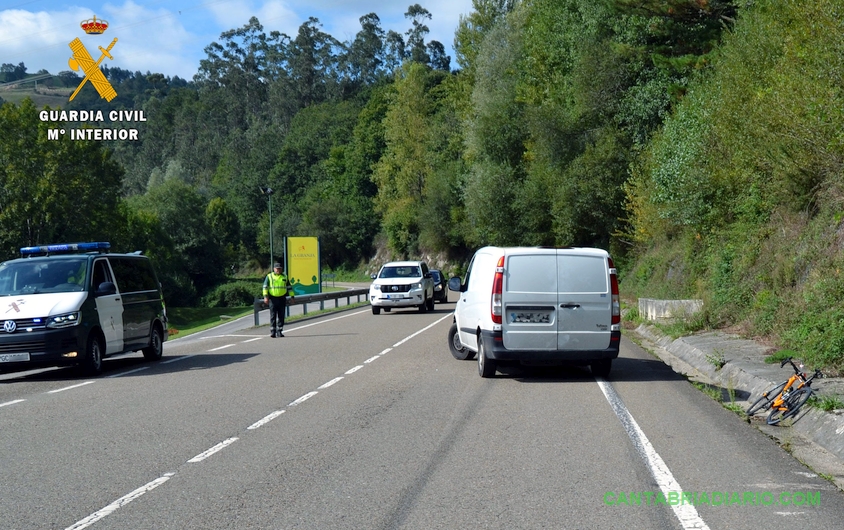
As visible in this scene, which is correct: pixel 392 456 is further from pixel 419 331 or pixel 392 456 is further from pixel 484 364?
pixel 419 331

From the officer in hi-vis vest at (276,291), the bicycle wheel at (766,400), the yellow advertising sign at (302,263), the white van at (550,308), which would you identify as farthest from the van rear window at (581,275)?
the yellow advertising sign at (302,263)

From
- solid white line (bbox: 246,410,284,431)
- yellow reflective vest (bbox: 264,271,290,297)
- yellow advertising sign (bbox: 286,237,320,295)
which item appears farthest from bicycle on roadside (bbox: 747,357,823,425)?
yellow advertising sign (bbox: 286,237,320,295)

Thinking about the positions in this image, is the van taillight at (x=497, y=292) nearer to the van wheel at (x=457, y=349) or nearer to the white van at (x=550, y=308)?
the white van at (x=550, y=308)

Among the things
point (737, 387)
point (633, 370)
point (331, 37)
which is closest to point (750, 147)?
point (633, 370)

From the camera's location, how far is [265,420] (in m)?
9.75

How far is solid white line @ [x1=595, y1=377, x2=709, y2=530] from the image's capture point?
19.0 ft

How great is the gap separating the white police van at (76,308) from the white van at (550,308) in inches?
258

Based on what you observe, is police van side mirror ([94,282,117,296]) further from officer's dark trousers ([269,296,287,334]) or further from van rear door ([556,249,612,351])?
van rear door ([556,249,612,351])

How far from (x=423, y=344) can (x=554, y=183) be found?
3007cm

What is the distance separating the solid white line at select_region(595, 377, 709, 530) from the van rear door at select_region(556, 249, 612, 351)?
115 cm

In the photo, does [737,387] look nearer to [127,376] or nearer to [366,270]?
[127,376]

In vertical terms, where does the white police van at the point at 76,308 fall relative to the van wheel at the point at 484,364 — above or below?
above

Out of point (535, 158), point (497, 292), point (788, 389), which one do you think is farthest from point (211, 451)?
point (535, 158)

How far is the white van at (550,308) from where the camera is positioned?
42.1 ft
